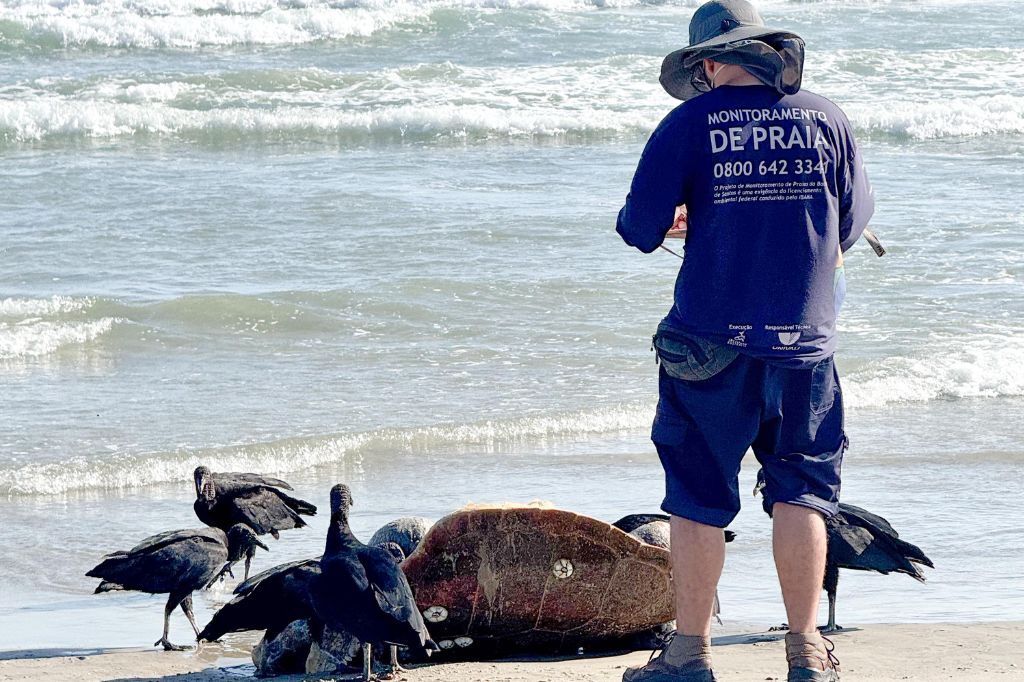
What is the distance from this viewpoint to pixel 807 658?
12.8 feet

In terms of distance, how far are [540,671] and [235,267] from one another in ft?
25.9

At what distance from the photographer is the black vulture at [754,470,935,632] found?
5145 millimetres

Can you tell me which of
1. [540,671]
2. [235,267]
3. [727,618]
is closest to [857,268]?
[235,267]

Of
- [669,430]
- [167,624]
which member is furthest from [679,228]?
[167,624]

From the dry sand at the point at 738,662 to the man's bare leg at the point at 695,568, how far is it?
450 millimetres

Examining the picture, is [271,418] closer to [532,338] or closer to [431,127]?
[532,338]

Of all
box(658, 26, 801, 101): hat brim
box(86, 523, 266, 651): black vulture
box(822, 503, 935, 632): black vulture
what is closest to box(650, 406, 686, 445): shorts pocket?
box(658, 26, 801, 101): hat brim

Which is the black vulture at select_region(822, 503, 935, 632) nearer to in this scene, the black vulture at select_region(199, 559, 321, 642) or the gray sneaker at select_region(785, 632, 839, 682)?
the gray sneaker at select_region(785, 632, 839, 682)

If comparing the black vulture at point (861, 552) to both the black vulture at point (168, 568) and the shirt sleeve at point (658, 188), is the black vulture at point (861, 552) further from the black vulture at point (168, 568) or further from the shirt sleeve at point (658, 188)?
the black vulture at point (168, 568)

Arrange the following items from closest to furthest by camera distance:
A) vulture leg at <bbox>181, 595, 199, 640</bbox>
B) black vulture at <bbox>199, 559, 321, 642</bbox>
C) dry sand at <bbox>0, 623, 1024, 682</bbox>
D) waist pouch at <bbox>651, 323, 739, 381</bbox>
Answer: waist pouch at <bbox>651, 323, 739, 381</bbox> → dry sand at <bbox>0, 623, 1024, 682</bbox> → black vulture at <bbox>199, 559, 321, 642</bbox> → vulture leg at <bbox>181, 595, 199, 640</bbox>

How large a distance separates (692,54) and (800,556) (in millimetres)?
1369

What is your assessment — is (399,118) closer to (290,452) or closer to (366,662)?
(290,452)

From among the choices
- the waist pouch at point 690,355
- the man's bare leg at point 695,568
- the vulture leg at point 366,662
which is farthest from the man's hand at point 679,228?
the vulture leg at point 366,662

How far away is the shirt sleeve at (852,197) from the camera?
3.78 metres
